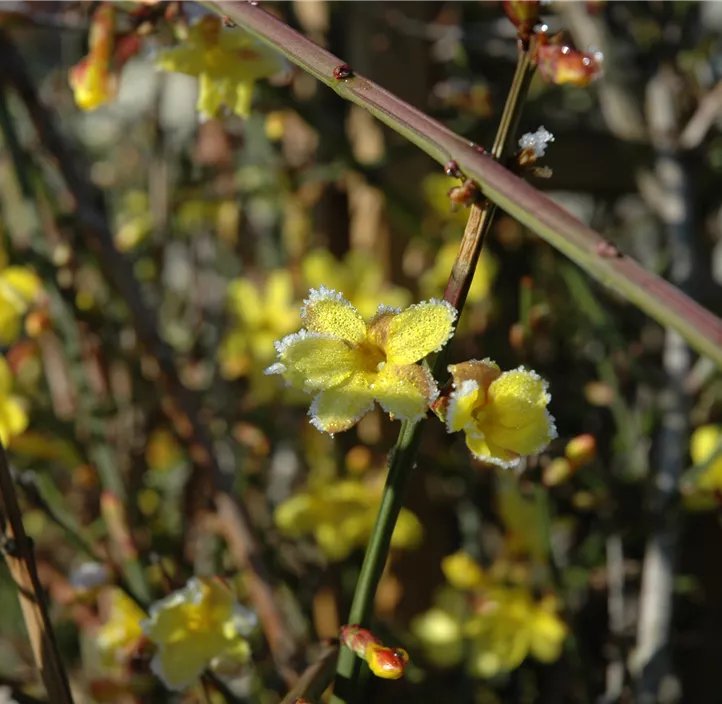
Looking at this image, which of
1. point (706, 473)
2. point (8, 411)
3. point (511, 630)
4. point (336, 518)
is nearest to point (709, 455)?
point (706, 473)

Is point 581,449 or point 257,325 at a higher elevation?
point 257,325

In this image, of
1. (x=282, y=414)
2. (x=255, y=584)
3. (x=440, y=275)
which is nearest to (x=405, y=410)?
(x=255, y=584)

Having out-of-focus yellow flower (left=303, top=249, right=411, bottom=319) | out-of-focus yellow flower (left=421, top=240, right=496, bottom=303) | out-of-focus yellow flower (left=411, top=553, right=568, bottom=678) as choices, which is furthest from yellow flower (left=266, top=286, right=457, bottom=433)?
out-of-focus yellow flower (left=303, top=249, right=411, bottom=319)

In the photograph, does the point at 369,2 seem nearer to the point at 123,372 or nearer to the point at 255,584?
the point at 123,372

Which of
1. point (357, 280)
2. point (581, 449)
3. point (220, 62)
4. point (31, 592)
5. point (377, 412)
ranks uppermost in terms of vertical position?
point (357, 280)

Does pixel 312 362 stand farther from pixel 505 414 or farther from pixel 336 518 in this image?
pixel 336 518

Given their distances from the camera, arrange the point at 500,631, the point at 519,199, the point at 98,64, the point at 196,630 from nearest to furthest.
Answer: the point at 519,199 < the point at 196,630 < the point at 98,64 < the point at 500,631

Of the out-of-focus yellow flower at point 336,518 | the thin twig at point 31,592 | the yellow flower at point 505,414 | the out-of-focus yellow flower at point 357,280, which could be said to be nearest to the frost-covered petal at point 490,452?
the yellow flower at point 505,414
